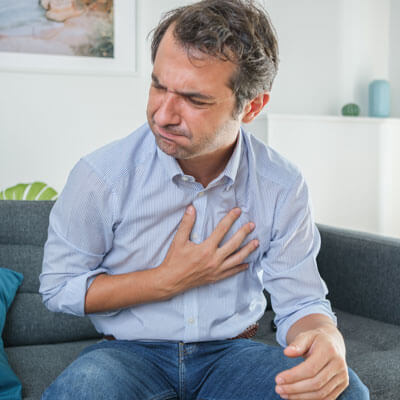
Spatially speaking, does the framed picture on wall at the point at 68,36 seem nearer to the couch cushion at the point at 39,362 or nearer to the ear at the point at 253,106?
the couch cushion at the point at 39,362

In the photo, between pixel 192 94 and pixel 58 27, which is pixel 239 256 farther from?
pixel 58 27

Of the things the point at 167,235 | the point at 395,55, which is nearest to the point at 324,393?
the point at 167,235

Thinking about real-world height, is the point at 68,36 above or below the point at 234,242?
above

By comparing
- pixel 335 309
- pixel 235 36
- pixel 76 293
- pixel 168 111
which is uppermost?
pixel 235 36

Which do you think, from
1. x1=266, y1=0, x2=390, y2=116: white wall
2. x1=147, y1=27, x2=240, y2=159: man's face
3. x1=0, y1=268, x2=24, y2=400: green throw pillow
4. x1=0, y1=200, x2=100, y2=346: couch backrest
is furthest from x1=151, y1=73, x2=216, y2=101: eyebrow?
x1=266, y1=0, x2=390, y2=116: white wall

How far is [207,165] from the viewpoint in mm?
1344

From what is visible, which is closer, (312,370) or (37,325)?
(312,370)

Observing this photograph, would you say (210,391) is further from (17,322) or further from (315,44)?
(315,44)

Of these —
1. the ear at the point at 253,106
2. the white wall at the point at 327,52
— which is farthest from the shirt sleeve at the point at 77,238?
the white wall at the point at 327,52

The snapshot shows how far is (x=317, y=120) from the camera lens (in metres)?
3.78

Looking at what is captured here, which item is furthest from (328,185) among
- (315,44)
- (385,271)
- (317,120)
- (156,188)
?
(156,188)

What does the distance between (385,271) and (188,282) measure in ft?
3.41

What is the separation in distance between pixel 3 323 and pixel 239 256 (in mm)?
806

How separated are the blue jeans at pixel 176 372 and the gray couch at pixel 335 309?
1.32 feet
